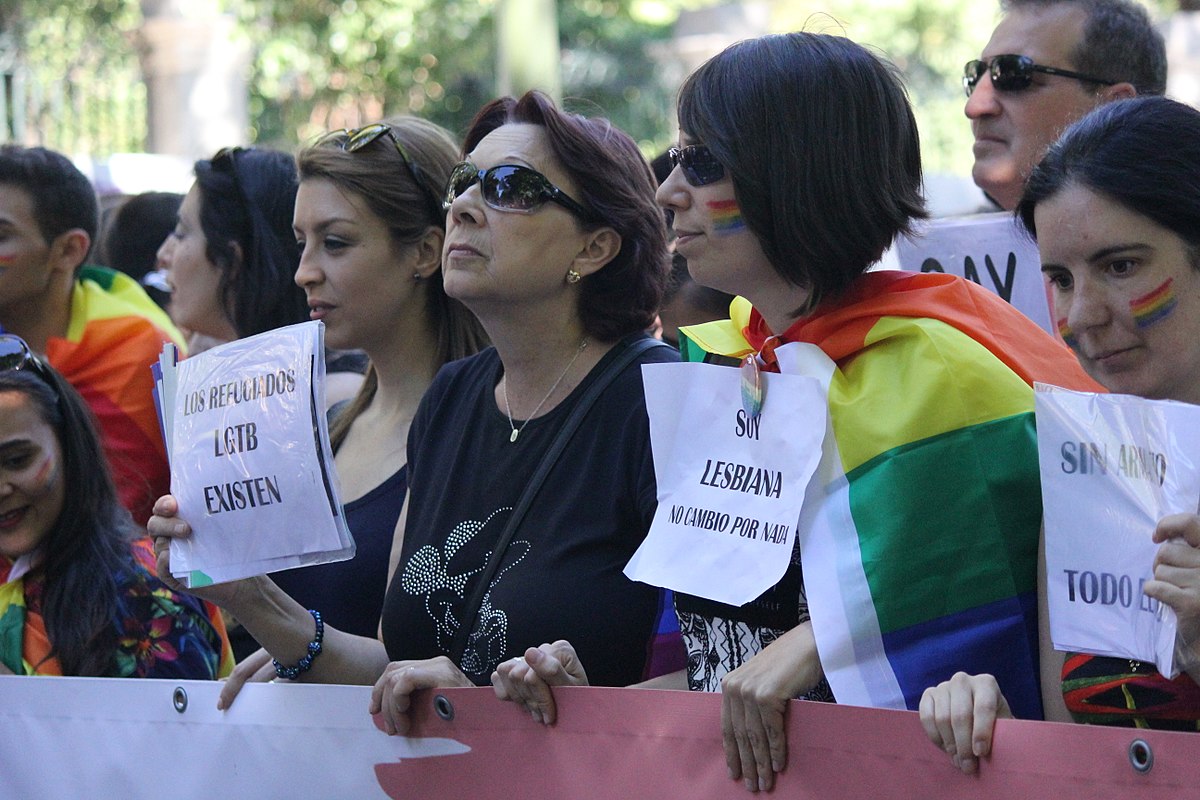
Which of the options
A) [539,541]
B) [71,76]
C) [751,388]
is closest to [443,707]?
[539,541]

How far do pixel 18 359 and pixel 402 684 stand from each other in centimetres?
150

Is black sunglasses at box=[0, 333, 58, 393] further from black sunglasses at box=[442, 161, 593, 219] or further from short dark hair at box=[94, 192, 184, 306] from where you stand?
short dark hair at box=[94, 192, 184, 306]

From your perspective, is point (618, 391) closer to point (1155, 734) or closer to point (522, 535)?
point (522, 535)

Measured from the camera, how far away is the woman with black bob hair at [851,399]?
2.26m

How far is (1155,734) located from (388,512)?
6.17ft

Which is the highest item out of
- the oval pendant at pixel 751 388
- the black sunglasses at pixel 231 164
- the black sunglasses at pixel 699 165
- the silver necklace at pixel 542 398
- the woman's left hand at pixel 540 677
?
the black sunglasses at pixel 699 165

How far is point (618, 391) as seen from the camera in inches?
117

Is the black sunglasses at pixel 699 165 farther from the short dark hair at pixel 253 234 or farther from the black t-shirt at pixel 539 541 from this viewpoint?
the short dark hair at pixel 253 234

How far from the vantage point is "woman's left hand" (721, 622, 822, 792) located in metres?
2.24

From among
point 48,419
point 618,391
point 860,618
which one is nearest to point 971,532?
point 860,618

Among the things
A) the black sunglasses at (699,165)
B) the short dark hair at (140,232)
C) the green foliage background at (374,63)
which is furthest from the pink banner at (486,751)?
the green foliage background at (374,63)

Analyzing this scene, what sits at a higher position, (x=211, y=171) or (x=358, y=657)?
(x=211, y=171)

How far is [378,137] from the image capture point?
3686 millimetres

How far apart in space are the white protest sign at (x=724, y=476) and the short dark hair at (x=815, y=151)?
0.76ft
